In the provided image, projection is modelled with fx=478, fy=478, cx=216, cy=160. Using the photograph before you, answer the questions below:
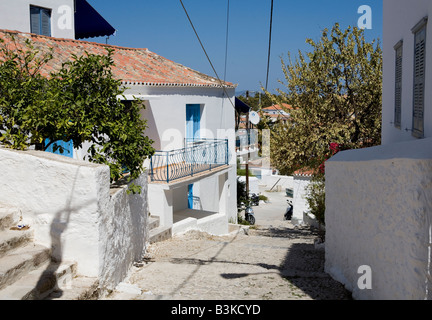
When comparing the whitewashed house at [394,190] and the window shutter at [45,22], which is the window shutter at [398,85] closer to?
the whitewashed house at [394,190]

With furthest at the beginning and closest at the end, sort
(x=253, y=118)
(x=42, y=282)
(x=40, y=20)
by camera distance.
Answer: (x=253, y=118) < (x=40, y=20) < (x=42, y=282)

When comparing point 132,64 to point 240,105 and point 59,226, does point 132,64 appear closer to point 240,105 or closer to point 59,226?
point 240,105

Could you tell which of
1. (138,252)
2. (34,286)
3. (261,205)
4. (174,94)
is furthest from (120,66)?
(261,205)

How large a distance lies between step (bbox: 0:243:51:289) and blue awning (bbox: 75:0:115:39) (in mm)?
16485

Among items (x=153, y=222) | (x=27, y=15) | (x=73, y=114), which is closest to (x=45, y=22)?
(x=27, y=15)

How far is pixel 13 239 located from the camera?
535 cm

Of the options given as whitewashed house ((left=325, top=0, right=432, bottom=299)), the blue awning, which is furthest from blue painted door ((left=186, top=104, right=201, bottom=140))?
whitewashed house ((left=325, top=0, right=432, bottom=299))

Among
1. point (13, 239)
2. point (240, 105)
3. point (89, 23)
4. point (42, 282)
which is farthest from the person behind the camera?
point (240, 105)

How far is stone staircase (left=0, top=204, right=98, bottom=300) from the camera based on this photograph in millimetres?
4600

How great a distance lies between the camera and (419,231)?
3.97m

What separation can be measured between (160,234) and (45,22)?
35.2 ft

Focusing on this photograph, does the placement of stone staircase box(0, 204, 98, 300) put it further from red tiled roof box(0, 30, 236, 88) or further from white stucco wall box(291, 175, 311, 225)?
white stucco wall box(291, 175, 311, 225)

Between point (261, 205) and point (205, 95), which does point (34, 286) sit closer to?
point (205, 95)

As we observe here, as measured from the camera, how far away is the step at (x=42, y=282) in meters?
4.45
